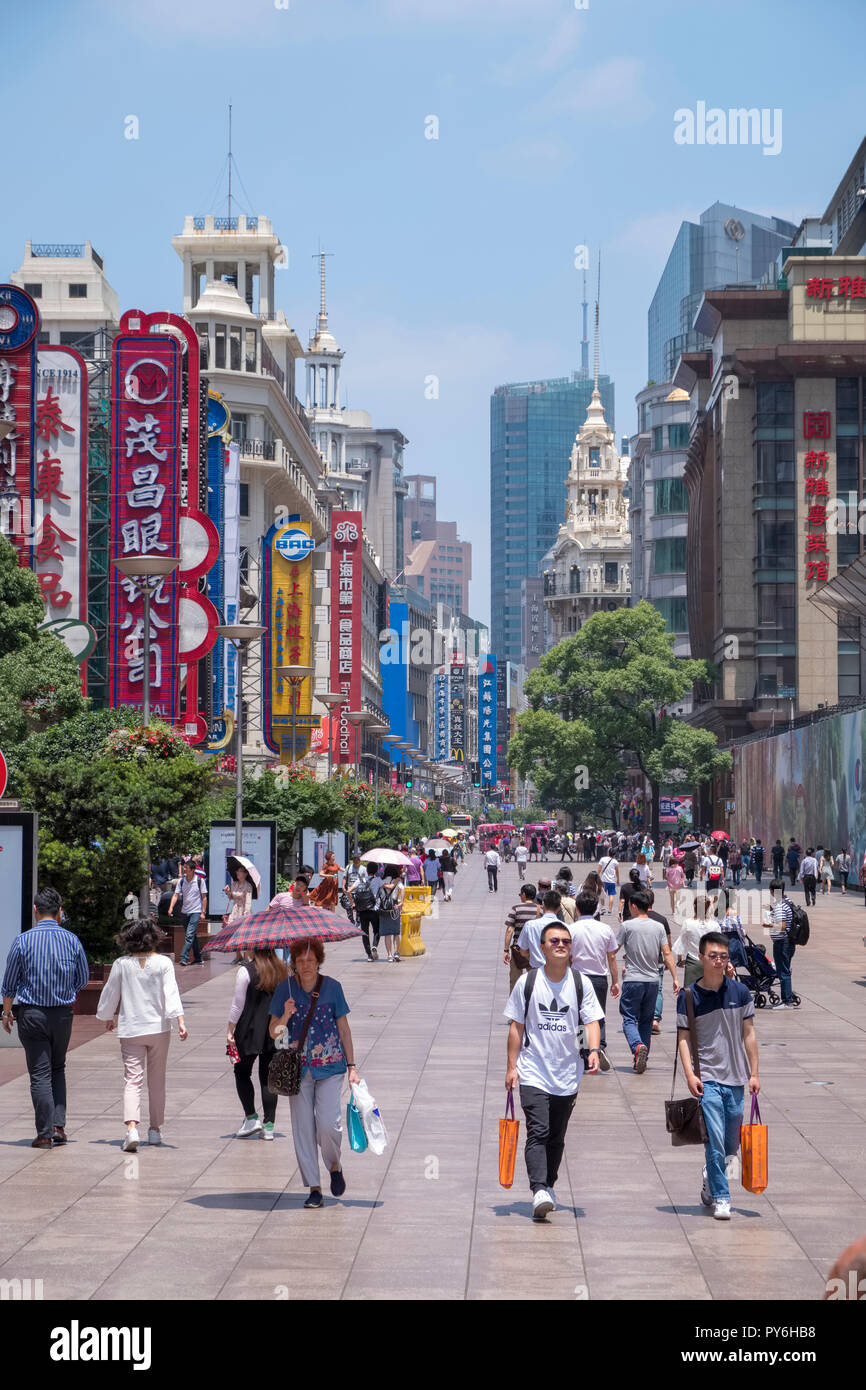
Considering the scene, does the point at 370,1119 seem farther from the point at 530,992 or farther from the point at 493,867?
the point at 493,867

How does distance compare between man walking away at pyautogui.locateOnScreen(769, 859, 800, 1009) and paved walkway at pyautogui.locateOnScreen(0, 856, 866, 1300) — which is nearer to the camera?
paved walkway at pyautogui.locateOnScreen(0, 856, 866, 1300)

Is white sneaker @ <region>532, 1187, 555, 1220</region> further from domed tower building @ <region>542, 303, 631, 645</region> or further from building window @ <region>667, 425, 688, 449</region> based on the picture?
domed tower building @ <region>542, 303, 631, 645</region>

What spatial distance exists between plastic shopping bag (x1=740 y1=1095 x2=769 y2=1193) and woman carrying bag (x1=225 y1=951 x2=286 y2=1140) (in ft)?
11.9

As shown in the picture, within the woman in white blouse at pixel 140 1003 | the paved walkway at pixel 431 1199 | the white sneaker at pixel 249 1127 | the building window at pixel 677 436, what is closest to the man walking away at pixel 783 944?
the paved walkway at pixel 431 1199

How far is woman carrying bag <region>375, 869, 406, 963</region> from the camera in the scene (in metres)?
28.7

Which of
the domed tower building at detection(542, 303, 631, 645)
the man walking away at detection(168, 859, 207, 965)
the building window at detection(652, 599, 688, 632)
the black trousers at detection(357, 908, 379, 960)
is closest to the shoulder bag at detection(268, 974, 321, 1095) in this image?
the man walking away at detection(168, 859, 207, 965)

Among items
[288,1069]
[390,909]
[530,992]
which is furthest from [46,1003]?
[390,909]

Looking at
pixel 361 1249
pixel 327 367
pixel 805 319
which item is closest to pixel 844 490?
pixel 805 319

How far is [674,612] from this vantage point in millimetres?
140500

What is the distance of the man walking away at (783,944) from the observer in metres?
20.9

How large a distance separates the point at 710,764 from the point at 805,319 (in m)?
21.7

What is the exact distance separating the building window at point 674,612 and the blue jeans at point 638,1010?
124167 millimetres

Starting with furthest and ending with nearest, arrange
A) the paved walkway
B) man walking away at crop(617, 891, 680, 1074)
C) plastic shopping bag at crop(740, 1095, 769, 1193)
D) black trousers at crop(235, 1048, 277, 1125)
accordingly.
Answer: man walking away at crop(617, 891, 680, 1074) < black trousers at crop(235, 1048, 277, 1125) < plastic shopping bag at crop(740, 1095, 769, 1193) < the paved walkway
